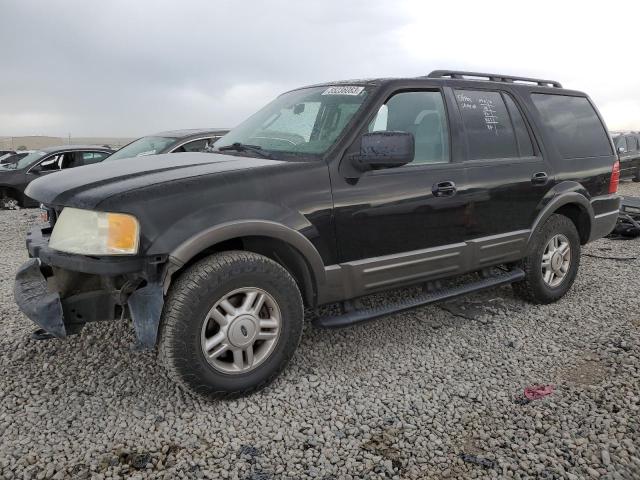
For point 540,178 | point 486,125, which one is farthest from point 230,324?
point 540,178

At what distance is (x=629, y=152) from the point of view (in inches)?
579

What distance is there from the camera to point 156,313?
254 centimetres

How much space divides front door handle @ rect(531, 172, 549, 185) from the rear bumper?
0.79 m

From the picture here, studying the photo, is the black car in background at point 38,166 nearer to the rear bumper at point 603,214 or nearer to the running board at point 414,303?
the running board at point 414,303

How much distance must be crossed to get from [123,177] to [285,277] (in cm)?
104

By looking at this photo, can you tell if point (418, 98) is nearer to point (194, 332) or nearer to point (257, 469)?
point (194, 332)

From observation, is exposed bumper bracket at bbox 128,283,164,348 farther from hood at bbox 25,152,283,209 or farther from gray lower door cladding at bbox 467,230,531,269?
gray lower door cladding at bbox 467,230,531,269

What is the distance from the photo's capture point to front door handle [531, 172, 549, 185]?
13.4 ft

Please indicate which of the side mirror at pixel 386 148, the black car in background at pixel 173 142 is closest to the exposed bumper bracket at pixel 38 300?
the side mirror at pixel 386 148

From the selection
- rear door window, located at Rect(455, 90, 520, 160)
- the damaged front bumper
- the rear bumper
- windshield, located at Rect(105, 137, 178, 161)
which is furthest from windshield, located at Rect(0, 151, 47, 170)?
the rear bumper

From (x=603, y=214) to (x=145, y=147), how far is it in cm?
612

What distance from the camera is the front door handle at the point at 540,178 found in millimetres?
4086

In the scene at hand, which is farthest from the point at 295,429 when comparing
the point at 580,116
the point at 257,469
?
the point at 580,116

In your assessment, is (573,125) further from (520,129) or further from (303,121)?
(303,121)
